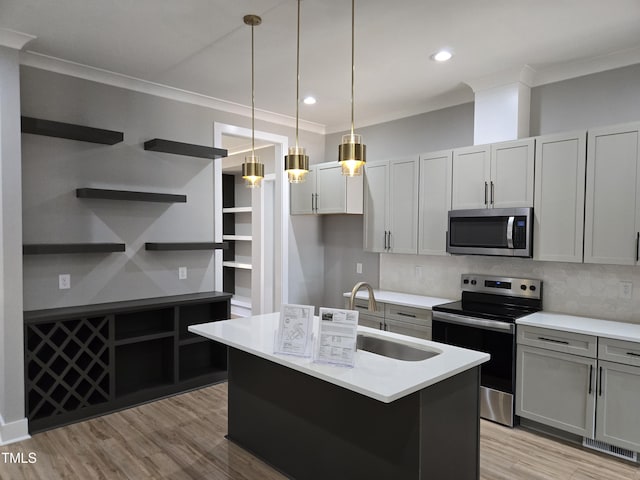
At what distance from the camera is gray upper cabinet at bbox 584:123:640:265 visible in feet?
9.57

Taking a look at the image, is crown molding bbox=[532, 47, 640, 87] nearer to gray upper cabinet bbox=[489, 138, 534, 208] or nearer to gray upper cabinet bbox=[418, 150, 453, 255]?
gray upper cabinet bbox=[489, 138, 534, 208]

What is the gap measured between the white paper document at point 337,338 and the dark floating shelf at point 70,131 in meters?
2.49

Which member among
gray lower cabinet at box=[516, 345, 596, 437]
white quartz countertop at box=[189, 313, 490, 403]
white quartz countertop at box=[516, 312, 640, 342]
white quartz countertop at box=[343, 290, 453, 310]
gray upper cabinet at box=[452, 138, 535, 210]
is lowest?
gray lower cabinet at box=[516, 345, 596, 437]

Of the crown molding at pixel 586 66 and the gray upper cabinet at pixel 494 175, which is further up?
the crown molding at pixel 586 66

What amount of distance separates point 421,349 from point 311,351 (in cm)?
61

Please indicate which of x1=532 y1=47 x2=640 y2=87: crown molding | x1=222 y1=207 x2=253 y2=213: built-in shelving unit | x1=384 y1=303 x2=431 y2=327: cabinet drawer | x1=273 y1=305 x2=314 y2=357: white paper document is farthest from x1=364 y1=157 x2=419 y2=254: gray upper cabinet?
x1=222 y1=207 x2=253 y2=213: built-in shelving unit

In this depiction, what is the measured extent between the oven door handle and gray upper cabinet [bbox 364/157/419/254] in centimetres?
73

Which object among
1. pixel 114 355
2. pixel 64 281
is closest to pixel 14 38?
pixel 64 281

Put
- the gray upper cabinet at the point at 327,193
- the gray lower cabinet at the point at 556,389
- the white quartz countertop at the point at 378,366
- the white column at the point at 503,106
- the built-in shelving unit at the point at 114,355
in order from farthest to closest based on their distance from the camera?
the gray upper cabinet at the point at 327,193 < the white column at the point at 503,106 < the built-in shelving unit at the point at 114,355 < the gray lower cabinet at the point at 556,389 < the white quartz countertop at the point at 378,366

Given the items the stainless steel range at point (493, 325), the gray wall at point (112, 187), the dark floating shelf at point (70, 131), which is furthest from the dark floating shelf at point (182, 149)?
the stainless steel range at point (493, 325)

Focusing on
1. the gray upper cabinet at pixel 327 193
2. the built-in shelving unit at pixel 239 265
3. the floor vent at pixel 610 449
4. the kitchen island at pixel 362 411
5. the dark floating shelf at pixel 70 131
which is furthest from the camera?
the built-in shelving unit at pixel 239 265

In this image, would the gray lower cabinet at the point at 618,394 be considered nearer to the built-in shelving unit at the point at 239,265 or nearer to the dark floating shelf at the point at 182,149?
the dark floating shelf at the point at 182,149

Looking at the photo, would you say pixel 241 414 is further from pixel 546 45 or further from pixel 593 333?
pixel 546 45

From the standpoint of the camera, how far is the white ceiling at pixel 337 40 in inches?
101
